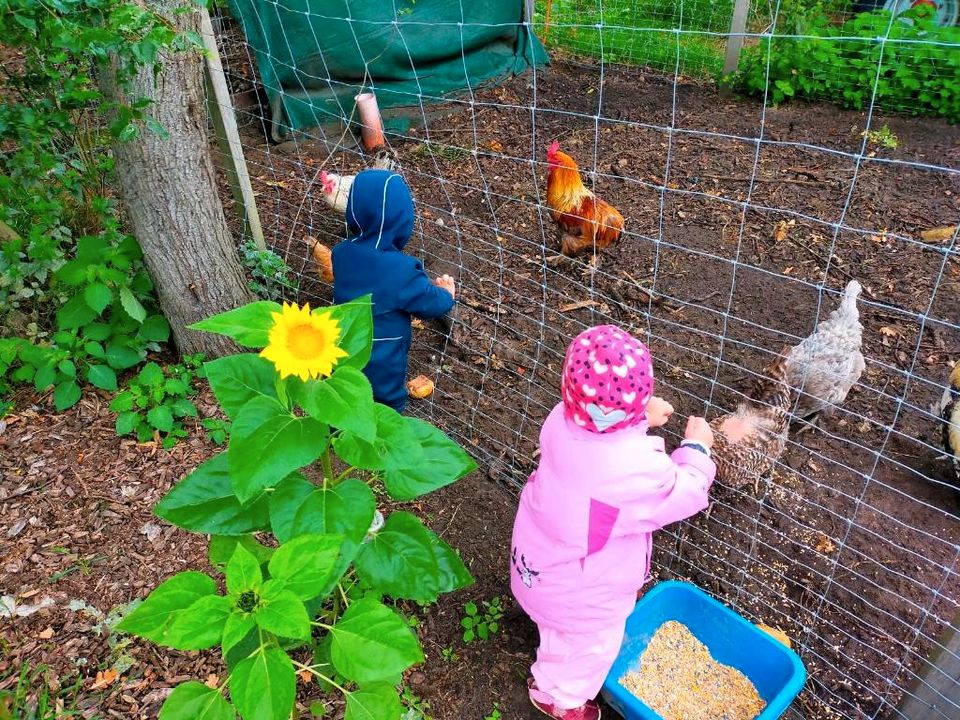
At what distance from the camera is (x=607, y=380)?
1.65 m

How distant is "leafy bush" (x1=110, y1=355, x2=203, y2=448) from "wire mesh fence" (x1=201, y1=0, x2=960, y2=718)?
1051 millimetres

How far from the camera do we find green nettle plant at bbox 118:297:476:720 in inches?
49.4

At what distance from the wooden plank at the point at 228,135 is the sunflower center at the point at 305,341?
7.64 ft

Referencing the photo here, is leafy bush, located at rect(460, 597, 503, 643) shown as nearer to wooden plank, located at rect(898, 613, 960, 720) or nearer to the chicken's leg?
wooden plank, located at rect(898, 613, 960, 720)

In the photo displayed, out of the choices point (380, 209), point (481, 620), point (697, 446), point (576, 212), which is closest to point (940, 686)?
point (697, 446)

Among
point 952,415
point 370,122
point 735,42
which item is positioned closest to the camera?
point 952,415

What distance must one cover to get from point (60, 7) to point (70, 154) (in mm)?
1517

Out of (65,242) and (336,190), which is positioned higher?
(65,242)

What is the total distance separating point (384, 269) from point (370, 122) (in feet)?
9.82

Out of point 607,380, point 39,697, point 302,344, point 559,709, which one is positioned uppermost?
point 302,344

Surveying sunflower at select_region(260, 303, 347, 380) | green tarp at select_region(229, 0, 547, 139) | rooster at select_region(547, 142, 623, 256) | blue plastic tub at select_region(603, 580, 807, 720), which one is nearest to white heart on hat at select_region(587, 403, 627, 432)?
sunflower at select_region(260, 303, 347, 380)

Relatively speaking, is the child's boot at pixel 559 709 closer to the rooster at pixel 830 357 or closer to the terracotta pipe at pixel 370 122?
the rooster at pixel 830 357

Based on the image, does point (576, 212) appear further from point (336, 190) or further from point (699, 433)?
point (699, 433)

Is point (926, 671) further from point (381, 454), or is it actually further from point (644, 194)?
point (644, 194)
